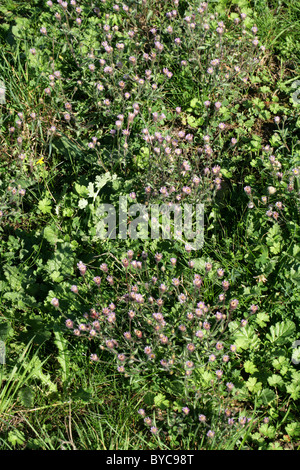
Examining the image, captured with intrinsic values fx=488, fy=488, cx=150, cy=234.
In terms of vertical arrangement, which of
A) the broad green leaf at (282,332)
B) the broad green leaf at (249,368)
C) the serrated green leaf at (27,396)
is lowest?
the serrated green leaf at (27,396)

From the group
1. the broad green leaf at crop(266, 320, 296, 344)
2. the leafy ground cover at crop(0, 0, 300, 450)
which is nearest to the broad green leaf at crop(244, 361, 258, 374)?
the leafy ground cover at crop(0, 0, 300, 450)

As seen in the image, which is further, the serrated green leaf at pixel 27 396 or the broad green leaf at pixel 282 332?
the broad green leaf at pixel 282 332

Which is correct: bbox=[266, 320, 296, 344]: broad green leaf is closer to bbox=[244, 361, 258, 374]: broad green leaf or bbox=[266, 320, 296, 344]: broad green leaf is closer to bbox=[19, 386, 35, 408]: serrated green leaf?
bbox=[244, 361, 258, 374]: broad green leaf

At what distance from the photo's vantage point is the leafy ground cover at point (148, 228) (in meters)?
3.03

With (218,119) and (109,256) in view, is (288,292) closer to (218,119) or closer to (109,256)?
(109,256)

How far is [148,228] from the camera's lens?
3.70 meters

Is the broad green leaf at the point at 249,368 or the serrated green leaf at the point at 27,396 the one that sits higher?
the broad green leaf at the point at 249,368

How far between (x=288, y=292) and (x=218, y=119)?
5.47ft

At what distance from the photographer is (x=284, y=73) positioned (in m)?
4.55

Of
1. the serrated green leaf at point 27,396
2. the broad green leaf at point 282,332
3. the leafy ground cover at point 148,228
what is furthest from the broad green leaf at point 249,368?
the serrated green leaf at point 27,396

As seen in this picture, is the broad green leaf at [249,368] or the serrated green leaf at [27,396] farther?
the broad green leaf at [249,368]

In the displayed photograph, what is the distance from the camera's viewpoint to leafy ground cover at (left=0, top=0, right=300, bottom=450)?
303 cm

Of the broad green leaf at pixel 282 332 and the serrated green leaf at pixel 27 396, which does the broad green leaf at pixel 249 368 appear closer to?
the broad green leaf at pixel 282 332
